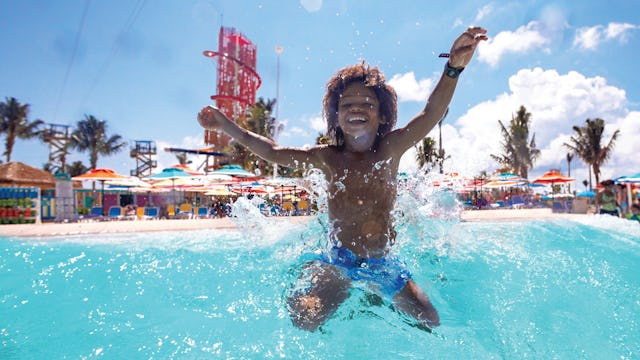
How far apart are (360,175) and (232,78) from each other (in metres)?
45.2

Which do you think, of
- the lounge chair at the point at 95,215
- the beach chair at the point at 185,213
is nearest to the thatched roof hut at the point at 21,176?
the lounge chair at the point at 95,215

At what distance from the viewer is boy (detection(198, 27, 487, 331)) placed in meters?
2.62

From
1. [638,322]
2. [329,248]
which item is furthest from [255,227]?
[638,322]

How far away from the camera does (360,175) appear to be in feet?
9.44

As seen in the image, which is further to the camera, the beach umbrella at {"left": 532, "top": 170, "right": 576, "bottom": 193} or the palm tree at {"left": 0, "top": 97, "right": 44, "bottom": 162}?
the palm tree at {"left": 0, "top": 97, "right": 44, "bottom": 162}

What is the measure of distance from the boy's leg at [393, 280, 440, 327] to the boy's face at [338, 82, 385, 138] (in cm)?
122

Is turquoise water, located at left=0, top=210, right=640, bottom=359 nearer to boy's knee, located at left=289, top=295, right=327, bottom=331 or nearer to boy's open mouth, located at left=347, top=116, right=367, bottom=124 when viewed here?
boy's knee, located at left=289, top=295, right=327, bottom=331

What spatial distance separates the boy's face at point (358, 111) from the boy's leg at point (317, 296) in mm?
1066

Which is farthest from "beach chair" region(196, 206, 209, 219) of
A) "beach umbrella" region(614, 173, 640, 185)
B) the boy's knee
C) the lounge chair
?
"beach umbrella" region(614, 173, 640, 185)

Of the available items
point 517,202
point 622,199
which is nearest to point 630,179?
point 622,199

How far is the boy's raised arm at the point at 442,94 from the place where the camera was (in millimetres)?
2428

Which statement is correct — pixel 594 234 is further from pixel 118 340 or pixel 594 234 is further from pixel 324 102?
pixel 118 340

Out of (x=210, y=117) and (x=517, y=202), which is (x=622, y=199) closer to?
(x=517, y=202)

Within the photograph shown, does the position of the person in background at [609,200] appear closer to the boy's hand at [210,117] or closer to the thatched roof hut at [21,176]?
the boy's hand at [210,117]
